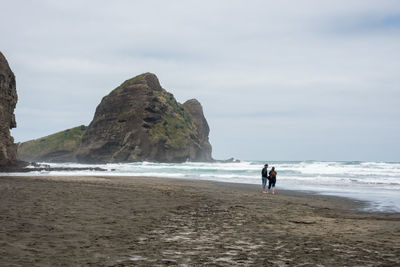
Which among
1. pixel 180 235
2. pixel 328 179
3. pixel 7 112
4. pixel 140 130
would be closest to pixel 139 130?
pixel 140 130

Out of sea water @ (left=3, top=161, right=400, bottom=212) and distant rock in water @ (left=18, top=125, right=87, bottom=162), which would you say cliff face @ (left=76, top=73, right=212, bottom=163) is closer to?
distant rock in water @ (left=18, top=125, right=87, bottom=162)

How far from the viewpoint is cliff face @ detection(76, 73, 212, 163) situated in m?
114

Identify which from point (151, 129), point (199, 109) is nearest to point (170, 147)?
point (151, 129)

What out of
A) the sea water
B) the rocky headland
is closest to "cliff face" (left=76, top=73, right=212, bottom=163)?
the rocky headland

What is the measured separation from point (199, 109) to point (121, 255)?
148647 millimetres

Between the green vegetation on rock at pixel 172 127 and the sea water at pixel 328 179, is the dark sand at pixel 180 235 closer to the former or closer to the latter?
the sea water at pixel 328 179

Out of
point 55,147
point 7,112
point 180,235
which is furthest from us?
point 55,147

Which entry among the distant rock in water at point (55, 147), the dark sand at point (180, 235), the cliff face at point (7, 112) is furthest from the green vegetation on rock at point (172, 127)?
the dark sand at point (180, 235)

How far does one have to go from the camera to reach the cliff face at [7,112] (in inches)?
1706

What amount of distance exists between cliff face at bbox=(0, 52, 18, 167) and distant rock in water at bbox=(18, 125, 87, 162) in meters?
90.5

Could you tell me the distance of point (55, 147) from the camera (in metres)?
148

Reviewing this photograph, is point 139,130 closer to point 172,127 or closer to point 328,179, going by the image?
point 172,127

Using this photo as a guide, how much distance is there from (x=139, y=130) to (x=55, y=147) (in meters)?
50.0

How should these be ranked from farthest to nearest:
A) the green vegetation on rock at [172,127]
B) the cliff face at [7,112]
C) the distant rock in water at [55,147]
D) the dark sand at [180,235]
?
the distant rock in water at [55,147] → the green vegetation on rock at [172,127] → the cliff face at [7,112] → the dark sand at [180,235]
